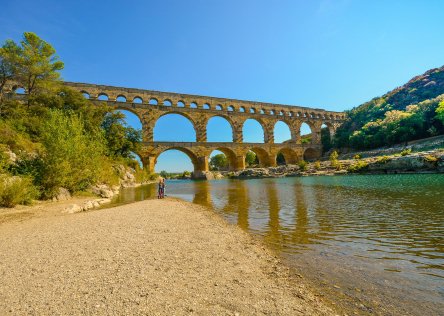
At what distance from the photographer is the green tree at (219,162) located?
84.4 metres

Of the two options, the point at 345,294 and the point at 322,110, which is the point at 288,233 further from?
the point at 322,110

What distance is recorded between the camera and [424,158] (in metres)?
23.6

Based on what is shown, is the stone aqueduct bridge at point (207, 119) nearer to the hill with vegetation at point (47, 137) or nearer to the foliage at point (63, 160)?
the hill with vegetation at point (47, 137)

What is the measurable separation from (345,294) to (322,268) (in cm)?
77

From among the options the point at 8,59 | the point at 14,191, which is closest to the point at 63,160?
the point at 14,191

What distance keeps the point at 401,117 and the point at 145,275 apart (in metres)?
49.9

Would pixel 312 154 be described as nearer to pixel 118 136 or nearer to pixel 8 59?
pixel 118 136

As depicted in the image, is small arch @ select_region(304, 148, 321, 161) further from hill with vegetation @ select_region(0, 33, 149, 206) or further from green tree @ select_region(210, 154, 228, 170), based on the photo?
hill with vegetation @ select_region(0, 33, 149, 206)

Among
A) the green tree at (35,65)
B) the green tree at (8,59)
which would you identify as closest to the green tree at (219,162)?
the green tree at (35,65)

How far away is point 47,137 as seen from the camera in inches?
461

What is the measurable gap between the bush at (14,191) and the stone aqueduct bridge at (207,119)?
2703 cm

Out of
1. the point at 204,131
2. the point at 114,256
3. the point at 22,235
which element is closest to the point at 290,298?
the point at 114,256

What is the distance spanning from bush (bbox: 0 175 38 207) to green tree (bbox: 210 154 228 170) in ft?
244

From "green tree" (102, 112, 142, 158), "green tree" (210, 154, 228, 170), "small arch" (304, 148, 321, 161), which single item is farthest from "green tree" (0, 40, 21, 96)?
"green tree" (210, 154, 228, 170)
